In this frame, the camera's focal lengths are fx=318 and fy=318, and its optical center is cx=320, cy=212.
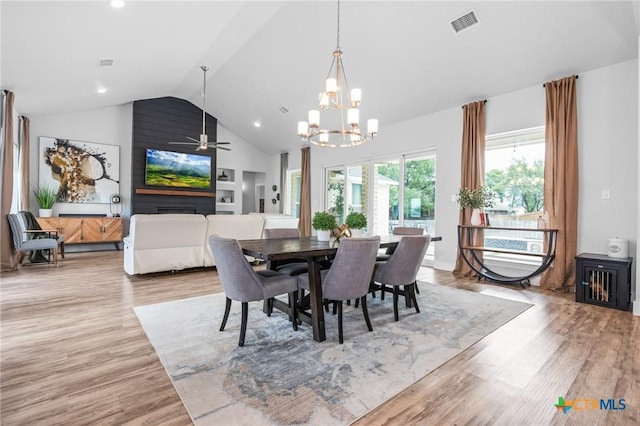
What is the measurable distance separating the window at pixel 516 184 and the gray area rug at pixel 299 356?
1.68 metres

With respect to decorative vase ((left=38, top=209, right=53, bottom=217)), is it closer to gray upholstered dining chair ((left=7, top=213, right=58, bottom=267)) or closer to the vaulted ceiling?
gray upholstered dining chair ((left=7, top=213, right=58, bottom=267))

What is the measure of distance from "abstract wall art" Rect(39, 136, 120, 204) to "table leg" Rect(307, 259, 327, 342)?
23.9 ft

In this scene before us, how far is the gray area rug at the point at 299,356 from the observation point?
5.61ft

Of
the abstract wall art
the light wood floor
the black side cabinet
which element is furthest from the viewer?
the abstract wall art

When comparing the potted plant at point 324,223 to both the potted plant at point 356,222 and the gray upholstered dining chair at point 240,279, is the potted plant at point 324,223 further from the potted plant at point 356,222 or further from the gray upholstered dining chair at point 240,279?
the gray upholstered dining chair at point 240,279

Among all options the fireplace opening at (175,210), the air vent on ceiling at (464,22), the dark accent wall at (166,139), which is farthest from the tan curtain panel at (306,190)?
the air vent on ceiling at (464,22)

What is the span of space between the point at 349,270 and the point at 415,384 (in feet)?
2.92

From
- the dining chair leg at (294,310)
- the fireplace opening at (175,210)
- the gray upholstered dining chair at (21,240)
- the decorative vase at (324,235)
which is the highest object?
the fireplace opening at (175,210)

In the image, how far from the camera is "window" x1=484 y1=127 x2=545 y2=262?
4.71 m

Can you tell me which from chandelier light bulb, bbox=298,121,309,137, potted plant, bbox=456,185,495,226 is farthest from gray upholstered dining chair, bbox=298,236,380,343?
potted plant, bbox=456,185,495,226

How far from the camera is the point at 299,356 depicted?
2291 millimetres

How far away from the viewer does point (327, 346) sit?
96.9 inches

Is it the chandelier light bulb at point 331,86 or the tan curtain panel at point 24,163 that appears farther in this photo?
the tan curtain panel at point 24,163

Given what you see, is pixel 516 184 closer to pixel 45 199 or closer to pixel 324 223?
pixel 324 223
